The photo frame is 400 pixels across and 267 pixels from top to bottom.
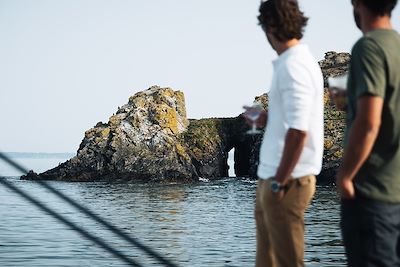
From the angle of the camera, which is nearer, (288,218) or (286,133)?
(286,133)

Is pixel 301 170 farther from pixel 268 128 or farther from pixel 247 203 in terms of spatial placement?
pixel 247 203

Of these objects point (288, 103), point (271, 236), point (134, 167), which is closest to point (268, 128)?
point (288, 103)

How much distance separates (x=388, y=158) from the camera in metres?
3.65

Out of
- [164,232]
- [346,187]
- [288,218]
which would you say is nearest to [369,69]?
[346,187]

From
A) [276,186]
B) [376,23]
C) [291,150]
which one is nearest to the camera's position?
[376,23]

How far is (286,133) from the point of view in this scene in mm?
4121

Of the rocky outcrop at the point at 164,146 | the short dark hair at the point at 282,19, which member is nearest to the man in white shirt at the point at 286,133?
the short dark hair at the point at 282,19

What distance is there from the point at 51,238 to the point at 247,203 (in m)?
20.5

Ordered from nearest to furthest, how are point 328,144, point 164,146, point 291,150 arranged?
point 291,150 → point 328,144 → point 164,146

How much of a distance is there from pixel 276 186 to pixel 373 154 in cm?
77

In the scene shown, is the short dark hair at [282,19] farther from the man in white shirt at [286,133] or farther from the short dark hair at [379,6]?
the short dark hair at [379,6]

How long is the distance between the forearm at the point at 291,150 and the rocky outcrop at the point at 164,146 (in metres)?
60.9

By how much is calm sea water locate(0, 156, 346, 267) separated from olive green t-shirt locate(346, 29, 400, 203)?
14.5 metres

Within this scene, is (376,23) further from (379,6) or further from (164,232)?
(164,232)
